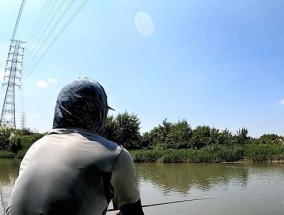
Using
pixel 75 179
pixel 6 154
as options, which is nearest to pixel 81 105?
pixel 75 179

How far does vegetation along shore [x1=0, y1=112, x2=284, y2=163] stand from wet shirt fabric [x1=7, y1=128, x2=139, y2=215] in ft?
109

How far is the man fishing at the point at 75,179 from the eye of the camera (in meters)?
1.10

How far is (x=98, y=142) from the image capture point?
3.91 feet

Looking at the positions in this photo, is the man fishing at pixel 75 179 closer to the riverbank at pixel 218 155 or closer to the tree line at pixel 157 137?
the riverbank at pixel 218 155

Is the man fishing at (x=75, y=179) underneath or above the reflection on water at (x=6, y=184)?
above

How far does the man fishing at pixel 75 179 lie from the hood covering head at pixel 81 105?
0.22 feet

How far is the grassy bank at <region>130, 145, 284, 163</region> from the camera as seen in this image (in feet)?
107

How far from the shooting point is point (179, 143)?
4281 cm

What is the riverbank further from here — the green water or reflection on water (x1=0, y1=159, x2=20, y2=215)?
reflection on water (x1=0, y1=159, x2=20, y2=215)

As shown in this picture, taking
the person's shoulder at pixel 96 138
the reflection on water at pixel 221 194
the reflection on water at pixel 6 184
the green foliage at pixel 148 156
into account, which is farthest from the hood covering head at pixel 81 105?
the green foliage at pixel 148 156

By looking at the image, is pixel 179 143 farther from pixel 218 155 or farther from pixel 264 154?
pixel 264 154

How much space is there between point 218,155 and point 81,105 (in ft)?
109

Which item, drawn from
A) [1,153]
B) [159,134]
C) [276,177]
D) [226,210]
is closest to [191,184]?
[276,177]

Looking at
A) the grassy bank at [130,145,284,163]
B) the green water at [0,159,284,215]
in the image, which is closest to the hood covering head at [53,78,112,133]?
the green water at [0,159,284,215]
